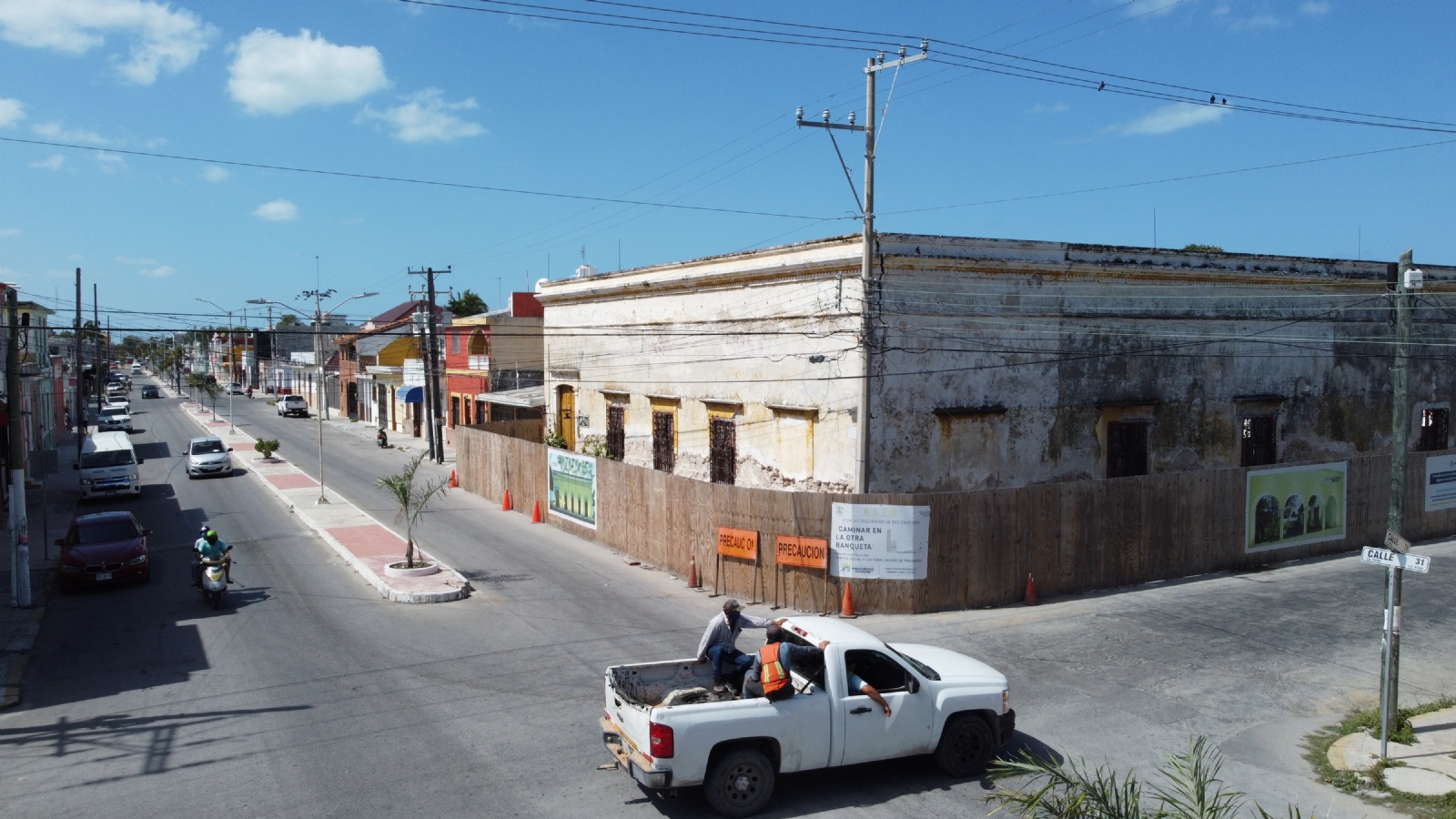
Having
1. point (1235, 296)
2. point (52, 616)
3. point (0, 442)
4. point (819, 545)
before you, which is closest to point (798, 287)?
point (819, 545)

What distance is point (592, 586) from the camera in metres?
17.7

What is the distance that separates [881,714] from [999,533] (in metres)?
7.51

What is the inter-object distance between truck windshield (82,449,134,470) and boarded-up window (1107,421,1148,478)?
90.4 feet

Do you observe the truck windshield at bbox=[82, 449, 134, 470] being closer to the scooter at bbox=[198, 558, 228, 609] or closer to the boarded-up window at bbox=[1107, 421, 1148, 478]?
the scooter at bbox=[198, 558, 228, 609]

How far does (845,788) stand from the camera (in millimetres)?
9141

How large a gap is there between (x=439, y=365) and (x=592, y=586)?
3580 cm

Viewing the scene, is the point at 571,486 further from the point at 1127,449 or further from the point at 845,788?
the point at 845,788

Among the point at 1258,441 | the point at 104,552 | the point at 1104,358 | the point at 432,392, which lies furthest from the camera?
the point at 432,392

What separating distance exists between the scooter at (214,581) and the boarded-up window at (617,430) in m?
11.9

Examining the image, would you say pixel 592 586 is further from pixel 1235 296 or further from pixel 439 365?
pixel 439 365

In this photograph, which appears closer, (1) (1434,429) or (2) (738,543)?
(2) (738,543)

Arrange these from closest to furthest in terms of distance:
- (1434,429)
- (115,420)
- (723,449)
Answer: (723,449), (1434,429), (115,420)

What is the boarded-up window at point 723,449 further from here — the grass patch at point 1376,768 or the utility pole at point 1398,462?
the grass patch at point 1376,768

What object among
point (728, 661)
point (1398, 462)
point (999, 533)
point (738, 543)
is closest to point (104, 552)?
point (738, 543)
